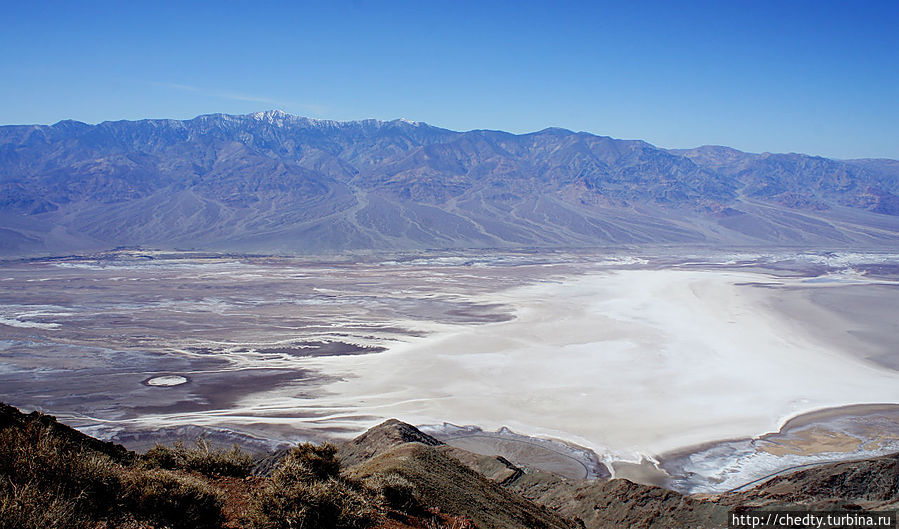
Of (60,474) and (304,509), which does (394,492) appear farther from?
(60,474)

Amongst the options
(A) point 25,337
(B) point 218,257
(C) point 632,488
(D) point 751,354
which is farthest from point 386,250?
(C) point 632,488

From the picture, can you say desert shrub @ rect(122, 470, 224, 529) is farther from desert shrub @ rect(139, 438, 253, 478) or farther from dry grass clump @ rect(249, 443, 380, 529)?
desert shrub @ rect(139, 438, 253, 478)

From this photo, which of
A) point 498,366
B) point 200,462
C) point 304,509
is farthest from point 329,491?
point 498,366

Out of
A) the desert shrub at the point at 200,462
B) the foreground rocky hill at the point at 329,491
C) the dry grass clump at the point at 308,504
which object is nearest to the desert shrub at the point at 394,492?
the foreground rocky hill at the point at 329,491

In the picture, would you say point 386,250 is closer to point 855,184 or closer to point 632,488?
point 632,488

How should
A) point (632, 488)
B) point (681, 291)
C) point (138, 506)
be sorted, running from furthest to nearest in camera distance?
point (681, 291), point (632, 488), point (138, 506)

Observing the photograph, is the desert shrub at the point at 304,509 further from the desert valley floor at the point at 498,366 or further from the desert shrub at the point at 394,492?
the desert valley floor at the point at 498,366
